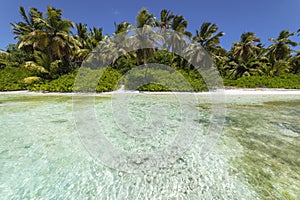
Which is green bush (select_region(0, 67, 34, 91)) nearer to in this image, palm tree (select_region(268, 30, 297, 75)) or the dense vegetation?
the dense vegetation

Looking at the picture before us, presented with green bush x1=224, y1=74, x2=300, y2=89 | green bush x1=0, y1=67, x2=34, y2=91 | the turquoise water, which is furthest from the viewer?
green bush x1=224, y1=74, x2=300, y2=89

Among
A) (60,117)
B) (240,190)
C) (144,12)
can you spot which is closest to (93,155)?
(240,190)

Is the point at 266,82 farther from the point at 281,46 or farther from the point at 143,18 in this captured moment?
the point at 143,18

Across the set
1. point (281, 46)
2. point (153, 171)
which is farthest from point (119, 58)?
point (281, 46)

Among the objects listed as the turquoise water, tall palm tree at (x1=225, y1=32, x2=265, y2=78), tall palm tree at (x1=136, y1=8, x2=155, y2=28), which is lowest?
the turquoise water

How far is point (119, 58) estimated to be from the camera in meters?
16.5

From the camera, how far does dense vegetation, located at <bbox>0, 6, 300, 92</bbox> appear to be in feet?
41.6

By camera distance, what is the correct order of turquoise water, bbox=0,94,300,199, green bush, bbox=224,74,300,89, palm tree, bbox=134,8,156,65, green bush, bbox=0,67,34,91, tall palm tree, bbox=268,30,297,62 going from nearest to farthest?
turquoise water, bbox=0,94,300,199 → palm tree, bbox=134,8,156,65 → green bush, bbox=0,67,34,91 → green bush, bbox=224,74,300,89 → tall palm tree, bbox=268,30,297,62

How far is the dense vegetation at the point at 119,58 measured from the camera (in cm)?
1267

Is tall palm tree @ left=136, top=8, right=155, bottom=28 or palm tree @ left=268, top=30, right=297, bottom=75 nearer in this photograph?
tall palm tree @ left=136, top=8, right=155, bottom=28

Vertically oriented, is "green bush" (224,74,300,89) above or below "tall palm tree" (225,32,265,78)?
below

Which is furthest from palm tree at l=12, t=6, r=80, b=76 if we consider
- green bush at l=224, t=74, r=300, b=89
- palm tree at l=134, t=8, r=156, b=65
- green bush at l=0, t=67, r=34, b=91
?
green bush at l=224, t=74, r=300, b=89

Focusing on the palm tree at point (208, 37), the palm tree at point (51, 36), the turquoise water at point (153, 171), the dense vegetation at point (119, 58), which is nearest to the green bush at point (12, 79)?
the dense vegetation at point (119, 58)

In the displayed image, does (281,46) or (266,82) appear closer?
(266,82)
